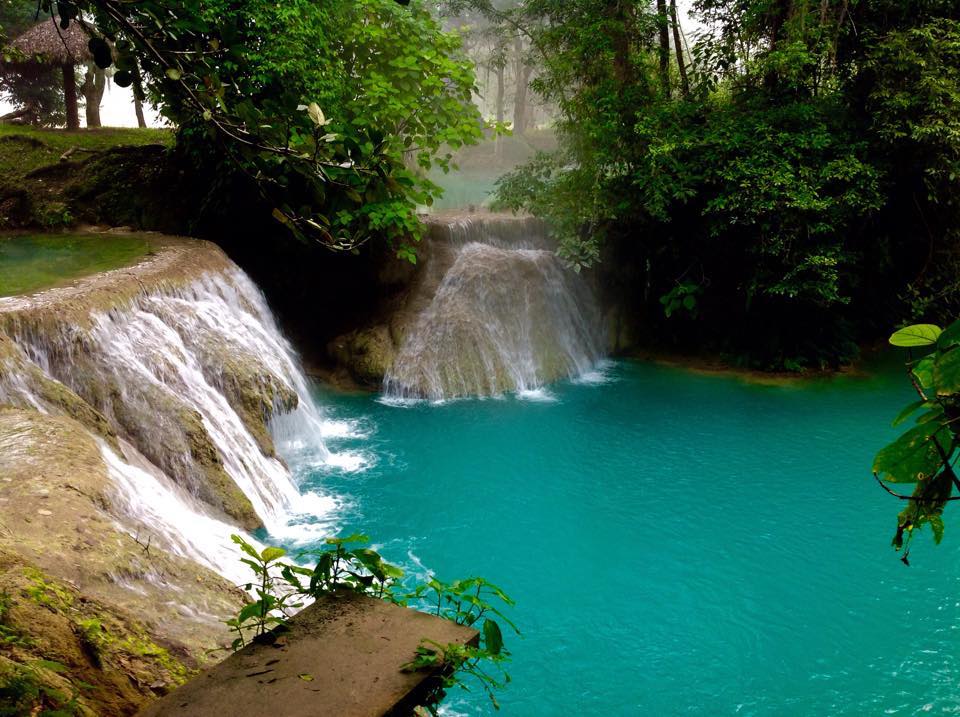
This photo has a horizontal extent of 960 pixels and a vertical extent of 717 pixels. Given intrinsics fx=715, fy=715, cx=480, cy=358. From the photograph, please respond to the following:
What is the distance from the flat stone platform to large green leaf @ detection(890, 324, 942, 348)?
1.23 meters

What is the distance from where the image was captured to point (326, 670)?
5.74ft

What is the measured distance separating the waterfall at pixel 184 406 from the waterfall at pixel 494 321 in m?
3.05

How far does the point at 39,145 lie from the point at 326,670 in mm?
11633

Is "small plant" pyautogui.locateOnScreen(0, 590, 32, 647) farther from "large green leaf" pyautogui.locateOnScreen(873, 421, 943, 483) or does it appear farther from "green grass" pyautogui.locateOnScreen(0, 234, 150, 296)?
"green grass" pyautogui.locateOnScreen(0, 234, 150, 296)

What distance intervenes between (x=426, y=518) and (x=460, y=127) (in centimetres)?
614

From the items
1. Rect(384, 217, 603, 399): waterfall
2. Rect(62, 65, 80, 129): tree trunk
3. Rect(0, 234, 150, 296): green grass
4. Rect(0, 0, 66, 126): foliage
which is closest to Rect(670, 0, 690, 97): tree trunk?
Rect(384, 217, 603, 399): waterfall

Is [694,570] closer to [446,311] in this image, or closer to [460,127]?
[446,311]

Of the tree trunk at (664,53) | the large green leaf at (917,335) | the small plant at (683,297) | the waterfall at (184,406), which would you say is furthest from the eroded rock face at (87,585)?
the tree trunk at (664,53)

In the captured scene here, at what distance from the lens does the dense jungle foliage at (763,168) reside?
10.2 meters

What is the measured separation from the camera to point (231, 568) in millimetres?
4746

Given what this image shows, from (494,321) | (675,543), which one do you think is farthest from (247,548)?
(494,321)

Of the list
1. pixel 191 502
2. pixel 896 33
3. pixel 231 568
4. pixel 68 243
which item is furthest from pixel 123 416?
pixel 896 33

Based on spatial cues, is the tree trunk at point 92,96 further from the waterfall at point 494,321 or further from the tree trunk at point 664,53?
the tree trunk at point 664,53

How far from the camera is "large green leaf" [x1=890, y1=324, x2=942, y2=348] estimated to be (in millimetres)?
1329
